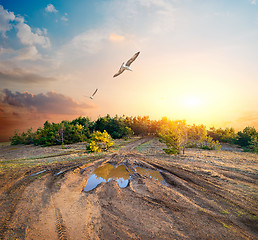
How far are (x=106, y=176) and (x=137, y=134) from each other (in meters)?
56.6

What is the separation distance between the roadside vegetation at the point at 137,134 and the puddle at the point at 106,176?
971 centimetres

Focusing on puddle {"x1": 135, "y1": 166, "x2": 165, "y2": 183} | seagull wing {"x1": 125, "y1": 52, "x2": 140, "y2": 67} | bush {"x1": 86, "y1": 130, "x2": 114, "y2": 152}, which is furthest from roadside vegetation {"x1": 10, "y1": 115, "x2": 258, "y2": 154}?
seagull wing {"x1": 125, "y1": 52, "x2": 140, "y2": 67}

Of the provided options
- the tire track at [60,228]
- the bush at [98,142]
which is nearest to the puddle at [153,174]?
the tire track at [60,228]

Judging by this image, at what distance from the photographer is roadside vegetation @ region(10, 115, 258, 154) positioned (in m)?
22.0

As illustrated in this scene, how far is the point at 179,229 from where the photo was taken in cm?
561

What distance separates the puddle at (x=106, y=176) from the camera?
1066 cm

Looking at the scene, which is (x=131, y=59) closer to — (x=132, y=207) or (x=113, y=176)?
(x=132, y=207)

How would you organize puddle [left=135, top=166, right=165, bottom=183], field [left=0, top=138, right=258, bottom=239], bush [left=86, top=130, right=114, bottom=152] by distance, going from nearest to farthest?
field [left=0, top=138, right=258, bottom=239]
puddle [left=135, top=166, right=165, bottom=183]
bush [left=86, top=130, right=114, bottom=152]

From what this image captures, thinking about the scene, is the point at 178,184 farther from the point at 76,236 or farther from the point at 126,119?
the point at 126,119

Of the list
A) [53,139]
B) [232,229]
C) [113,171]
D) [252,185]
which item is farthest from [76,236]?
[53,139]

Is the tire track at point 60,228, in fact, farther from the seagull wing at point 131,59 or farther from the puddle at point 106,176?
the seagull wing at point 131,59

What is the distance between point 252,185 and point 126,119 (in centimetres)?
5706

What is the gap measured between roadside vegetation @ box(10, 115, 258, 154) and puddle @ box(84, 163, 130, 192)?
9.71 metres

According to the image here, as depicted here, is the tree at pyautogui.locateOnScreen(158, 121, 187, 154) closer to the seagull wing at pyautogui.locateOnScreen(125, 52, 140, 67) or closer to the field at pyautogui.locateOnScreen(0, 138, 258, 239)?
the field at pyautogui.locateOnScreen(0, 138, 258, 239)
